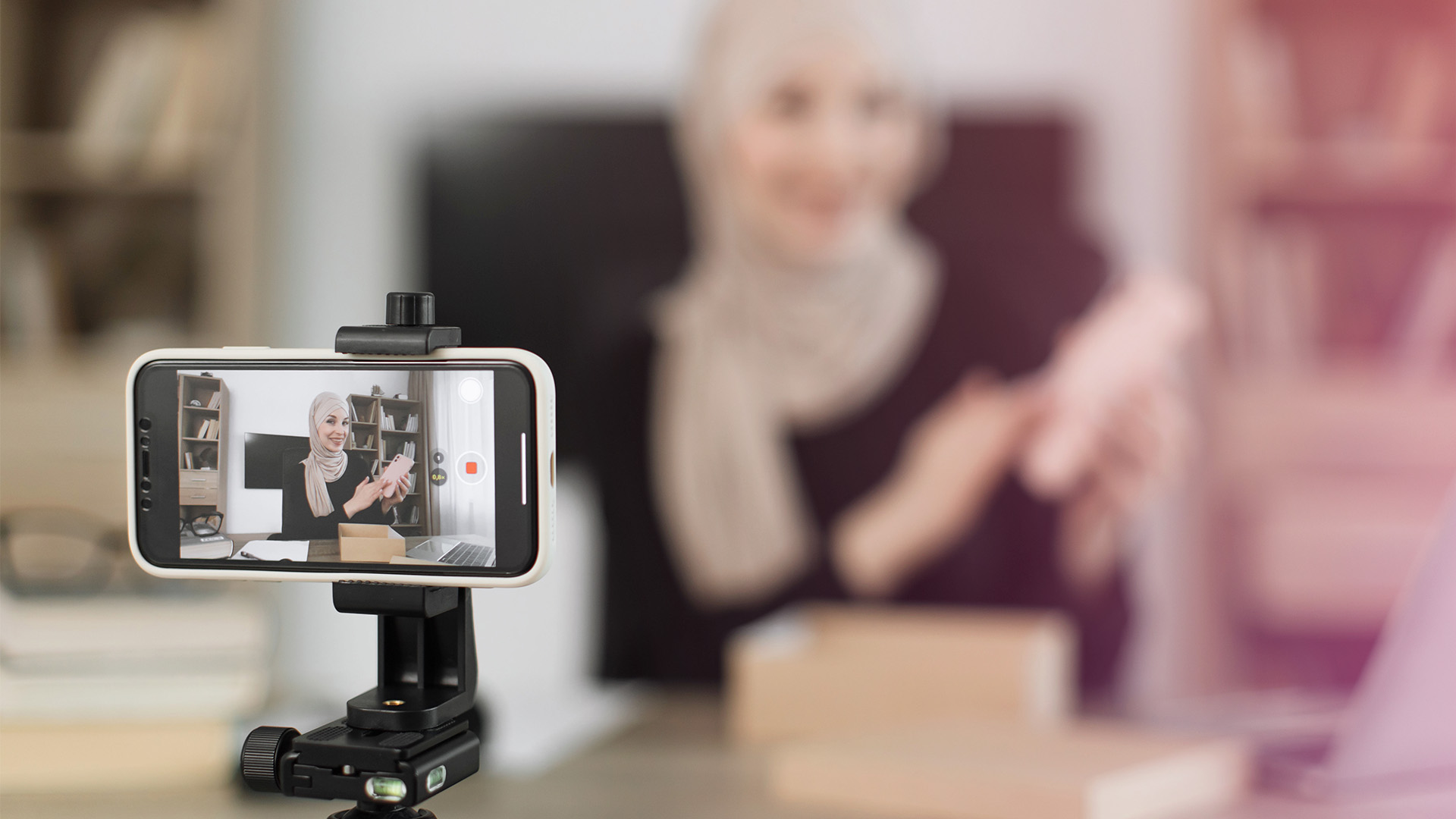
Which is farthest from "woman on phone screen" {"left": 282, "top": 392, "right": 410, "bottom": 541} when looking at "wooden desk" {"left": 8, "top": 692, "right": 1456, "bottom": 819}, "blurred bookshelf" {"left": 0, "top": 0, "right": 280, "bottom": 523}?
"blurred bookshelf" {"left": 0, "top": 0, "right": 280, "bottom": 523}

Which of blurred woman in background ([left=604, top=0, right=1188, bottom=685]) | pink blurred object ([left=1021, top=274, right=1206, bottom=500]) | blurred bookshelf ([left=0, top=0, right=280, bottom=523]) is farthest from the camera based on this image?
blurred bookshelf ([left=0, top=0, right=280, bottom=523])

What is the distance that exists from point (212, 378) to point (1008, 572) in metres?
1.28

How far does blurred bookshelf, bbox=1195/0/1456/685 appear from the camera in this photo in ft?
5.76

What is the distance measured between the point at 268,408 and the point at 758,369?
1.12m

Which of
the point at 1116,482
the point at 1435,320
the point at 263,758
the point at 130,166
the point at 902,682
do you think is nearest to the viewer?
the point at 263,758

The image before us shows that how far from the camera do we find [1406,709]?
77 centimetres

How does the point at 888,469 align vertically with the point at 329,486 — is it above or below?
below

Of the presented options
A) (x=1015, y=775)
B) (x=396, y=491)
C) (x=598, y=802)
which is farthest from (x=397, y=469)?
(x=1015, y=775)

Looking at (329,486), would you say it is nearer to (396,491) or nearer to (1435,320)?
(396,491)

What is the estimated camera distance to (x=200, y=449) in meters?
0.59

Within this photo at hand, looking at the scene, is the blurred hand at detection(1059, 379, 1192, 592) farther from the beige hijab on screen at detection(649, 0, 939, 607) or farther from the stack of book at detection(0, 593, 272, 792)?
the stack of book at detection(0, 593, 272, 792)

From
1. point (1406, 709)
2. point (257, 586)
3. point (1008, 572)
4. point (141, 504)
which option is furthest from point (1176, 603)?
point (141, 504)

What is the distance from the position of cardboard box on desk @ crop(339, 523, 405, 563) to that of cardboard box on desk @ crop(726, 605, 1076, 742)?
1.71 ft

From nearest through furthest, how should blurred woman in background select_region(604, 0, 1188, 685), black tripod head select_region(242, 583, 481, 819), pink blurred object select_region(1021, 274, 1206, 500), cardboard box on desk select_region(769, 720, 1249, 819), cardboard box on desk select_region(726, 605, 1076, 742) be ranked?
black tripod head select_region(242, 583, 481, 819), cardboard box on desk select_region(769, 720, 1249, 819), cardboard box on desk select_region(726, 605, 1076, 742), pink blurred object select_region(1021, 274, 1206, 500), blurred woman in background select_region(604, 0, 1188, 685)
